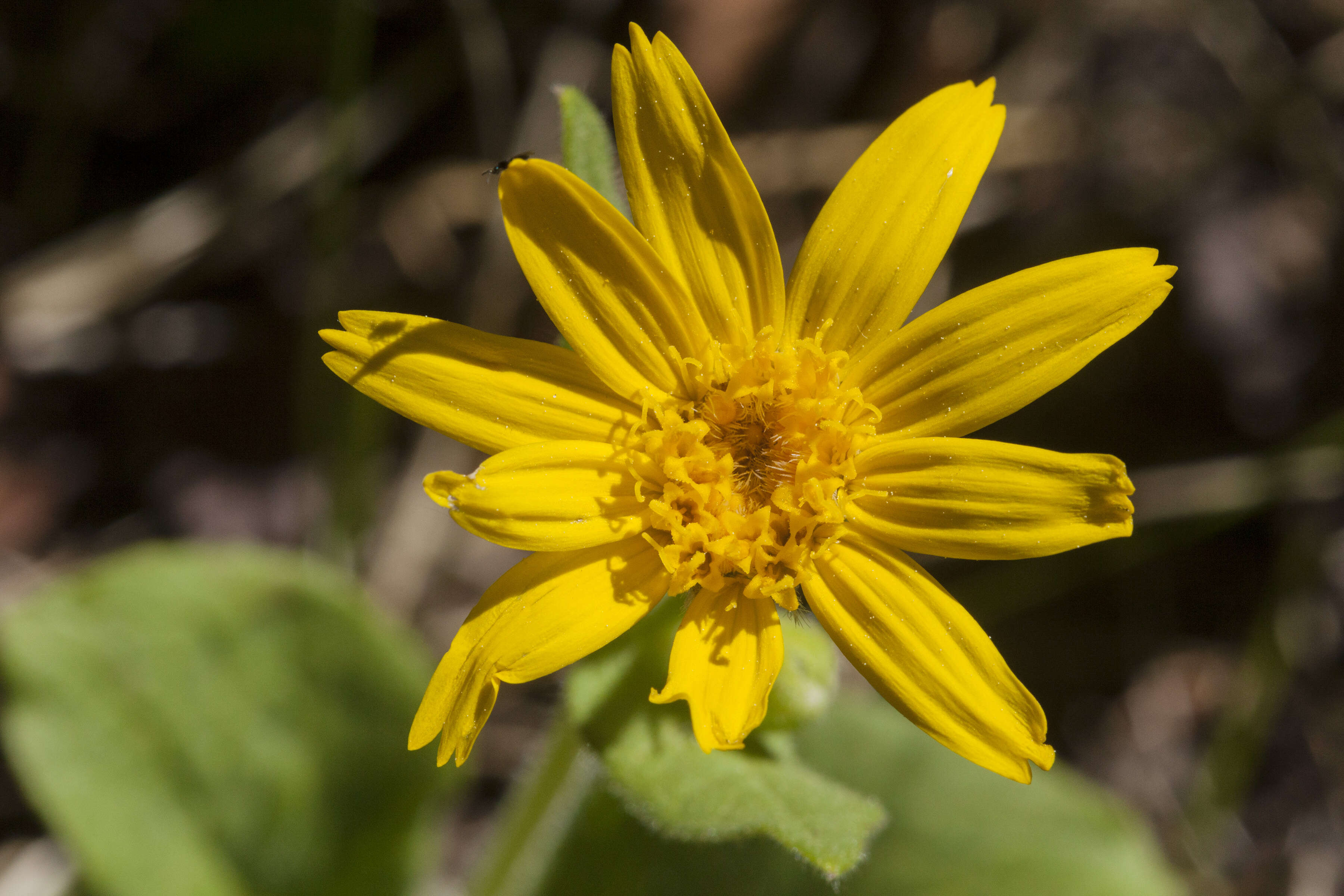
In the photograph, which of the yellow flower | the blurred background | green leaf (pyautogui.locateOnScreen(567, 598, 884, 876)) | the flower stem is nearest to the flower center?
the yellow flower

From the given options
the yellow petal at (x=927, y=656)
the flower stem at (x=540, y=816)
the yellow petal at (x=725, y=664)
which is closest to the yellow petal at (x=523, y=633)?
the yellow petal at (x=725, y=664)

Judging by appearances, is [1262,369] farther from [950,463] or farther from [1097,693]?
[950,463]

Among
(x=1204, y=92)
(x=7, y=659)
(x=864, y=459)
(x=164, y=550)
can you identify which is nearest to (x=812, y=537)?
(x=864, y=459)

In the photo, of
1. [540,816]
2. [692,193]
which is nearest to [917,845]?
[540,816]

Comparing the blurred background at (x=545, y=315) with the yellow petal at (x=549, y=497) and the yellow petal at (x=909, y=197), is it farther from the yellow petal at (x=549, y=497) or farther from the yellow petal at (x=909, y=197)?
the yellow petal at (x=909, y=197)

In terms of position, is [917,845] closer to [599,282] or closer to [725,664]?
[725,664]
